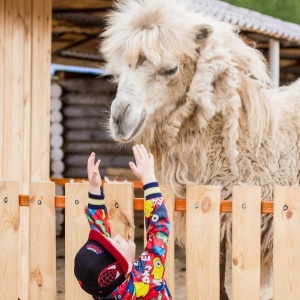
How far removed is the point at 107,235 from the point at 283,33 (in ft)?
21.9

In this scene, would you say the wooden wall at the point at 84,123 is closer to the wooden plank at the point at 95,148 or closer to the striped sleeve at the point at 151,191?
the wooden plank at the point at 95,148

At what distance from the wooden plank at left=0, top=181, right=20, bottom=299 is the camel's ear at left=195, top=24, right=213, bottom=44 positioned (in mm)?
1379

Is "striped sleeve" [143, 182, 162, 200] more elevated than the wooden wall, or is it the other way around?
the wooden wall

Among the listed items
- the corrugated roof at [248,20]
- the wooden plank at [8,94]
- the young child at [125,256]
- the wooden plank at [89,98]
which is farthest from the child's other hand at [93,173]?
the wooden plank at [89,98]

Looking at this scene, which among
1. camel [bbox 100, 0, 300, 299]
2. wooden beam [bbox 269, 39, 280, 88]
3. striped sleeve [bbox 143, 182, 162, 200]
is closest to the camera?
striped sleeve [bbox 143, 182, 162, 200]

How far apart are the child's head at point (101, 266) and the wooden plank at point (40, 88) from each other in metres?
3.14

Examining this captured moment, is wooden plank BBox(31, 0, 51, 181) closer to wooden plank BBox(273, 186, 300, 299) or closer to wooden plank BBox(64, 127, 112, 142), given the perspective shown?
wooden plank BBox(273, 186, 300, 299)

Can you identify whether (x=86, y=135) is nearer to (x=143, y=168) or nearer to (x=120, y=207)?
(x=120, y=207)

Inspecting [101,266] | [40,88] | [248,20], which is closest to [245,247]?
[101,266]

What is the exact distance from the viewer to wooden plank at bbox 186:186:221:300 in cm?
335

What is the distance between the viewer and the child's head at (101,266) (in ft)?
9.39

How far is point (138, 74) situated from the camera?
3.96m

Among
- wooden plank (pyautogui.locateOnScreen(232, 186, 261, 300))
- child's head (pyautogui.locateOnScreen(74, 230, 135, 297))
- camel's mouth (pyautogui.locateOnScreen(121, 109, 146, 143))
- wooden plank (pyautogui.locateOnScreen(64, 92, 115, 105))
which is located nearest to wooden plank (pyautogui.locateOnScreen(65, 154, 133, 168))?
wooden plank (pyautogui.locateOnScreen(64, 92, 115, 105))

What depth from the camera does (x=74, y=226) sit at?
3.53m
